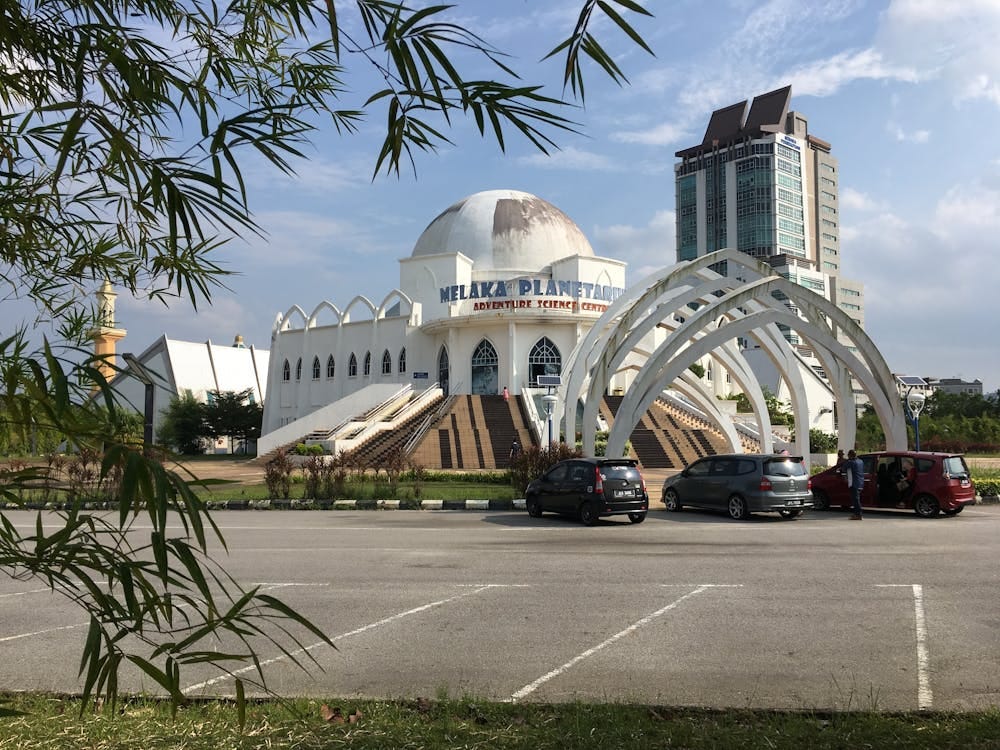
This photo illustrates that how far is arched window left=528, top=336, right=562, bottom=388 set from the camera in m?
47.5

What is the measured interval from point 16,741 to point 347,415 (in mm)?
42089

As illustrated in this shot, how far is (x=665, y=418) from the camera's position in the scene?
144 feet

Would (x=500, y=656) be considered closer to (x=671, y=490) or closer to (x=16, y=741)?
(x=16, y=741)

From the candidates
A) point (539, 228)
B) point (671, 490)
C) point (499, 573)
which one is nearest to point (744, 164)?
point (539, 228)

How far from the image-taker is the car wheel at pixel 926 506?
1844cm

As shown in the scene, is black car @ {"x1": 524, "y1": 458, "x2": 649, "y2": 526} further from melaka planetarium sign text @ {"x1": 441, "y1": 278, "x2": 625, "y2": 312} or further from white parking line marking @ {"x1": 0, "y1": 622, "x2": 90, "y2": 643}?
melaka planetarium sign text @ {"x1": 441, "y1": 278, "x2": 625, "y2": 312}

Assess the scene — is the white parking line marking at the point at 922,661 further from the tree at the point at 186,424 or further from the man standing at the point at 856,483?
the tree at the point at 186,424

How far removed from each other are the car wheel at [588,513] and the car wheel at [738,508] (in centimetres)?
316

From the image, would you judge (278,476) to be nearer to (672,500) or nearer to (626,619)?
(672,500)

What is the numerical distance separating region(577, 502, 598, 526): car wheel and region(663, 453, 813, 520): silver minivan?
122 inches

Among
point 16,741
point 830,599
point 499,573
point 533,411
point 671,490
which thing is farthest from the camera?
point 533,411

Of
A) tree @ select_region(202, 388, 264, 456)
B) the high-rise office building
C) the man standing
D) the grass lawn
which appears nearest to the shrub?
the man standing

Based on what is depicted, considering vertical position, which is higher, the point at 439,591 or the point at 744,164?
the point at 744,164

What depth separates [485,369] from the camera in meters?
48.3
